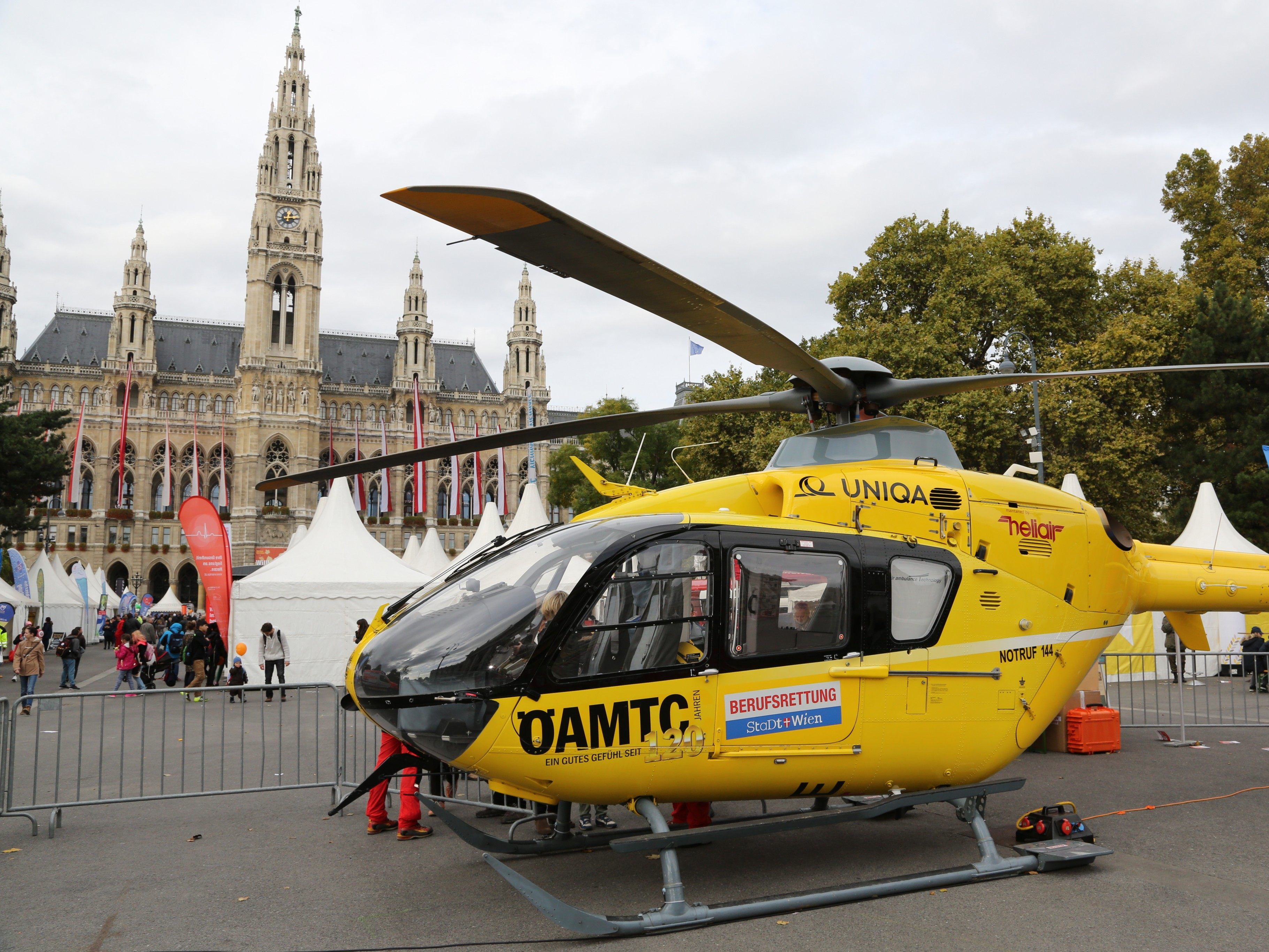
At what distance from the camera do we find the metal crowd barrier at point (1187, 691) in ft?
44.0

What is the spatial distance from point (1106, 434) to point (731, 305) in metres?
24.7

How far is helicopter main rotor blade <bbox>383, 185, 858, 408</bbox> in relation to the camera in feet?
13.0

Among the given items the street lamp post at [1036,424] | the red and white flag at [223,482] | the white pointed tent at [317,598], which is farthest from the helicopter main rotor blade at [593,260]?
the red and white flag at [223,482]

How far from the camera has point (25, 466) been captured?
100ft

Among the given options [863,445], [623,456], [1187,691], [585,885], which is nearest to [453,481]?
[623,456]

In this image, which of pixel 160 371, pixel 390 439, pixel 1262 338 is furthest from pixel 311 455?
pixel 1262 338

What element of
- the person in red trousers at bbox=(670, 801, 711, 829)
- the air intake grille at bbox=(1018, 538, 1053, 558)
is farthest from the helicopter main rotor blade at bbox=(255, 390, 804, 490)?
the person in red trousers at bbox=(670, 801, 711, 829)

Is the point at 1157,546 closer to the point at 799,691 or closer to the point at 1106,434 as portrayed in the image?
the point at 799,691

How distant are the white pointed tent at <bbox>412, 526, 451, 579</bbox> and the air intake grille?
2670 cm

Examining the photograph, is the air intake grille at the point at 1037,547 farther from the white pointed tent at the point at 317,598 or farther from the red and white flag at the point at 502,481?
the red and white flag at the point at 502,481

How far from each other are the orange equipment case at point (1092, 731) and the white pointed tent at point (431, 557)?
944 inches

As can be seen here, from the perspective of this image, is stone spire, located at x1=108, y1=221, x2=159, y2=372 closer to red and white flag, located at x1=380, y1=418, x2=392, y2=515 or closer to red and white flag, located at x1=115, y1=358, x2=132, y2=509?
red and white flag, located at x1=115, y1=358, x2=132, y2=509

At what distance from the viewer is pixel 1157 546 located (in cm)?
878

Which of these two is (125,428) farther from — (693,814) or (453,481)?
(693,814)
